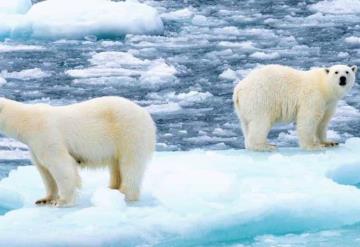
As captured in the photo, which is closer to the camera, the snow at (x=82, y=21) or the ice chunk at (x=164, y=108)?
the ice chunk at (x=164, y=108)

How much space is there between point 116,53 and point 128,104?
970 centimetres

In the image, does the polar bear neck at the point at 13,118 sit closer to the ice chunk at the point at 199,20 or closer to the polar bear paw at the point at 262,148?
the polar bear paw at the point at 262,148

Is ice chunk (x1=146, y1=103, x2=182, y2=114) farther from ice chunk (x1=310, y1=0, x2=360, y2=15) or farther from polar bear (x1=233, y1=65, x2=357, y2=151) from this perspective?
ice chunk (x1=310, y1=0, x2=360, y2=15)

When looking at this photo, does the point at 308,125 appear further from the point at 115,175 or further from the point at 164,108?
the point at 164,108

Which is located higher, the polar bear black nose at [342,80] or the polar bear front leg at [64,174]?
the polar bear black nose at [342,80]

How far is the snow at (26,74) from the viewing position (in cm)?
1392

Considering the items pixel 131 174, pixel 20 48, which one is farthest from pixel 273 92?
pixel 20 48

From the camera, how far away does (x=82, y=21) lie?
1702 cm

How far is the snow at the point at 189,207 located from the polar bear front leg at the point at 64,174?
9 centimetres

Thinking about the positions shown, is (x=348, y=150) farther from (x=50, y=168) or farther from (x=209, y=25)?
(x=209, y=25)

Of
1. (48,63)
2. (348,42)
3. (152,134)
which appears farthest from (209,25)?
(152,134)

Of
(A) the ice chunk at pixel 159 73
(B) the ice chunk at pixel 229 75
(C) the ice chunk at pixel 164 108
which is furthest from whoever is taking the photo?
(B) the ice chunk at pixel 229 75

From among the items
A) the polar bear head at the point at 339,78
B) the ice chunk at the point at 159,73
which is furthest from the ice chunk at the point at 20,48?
the polar bear head at the point at 339,78

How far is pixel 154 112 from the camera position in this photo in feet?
38.4
